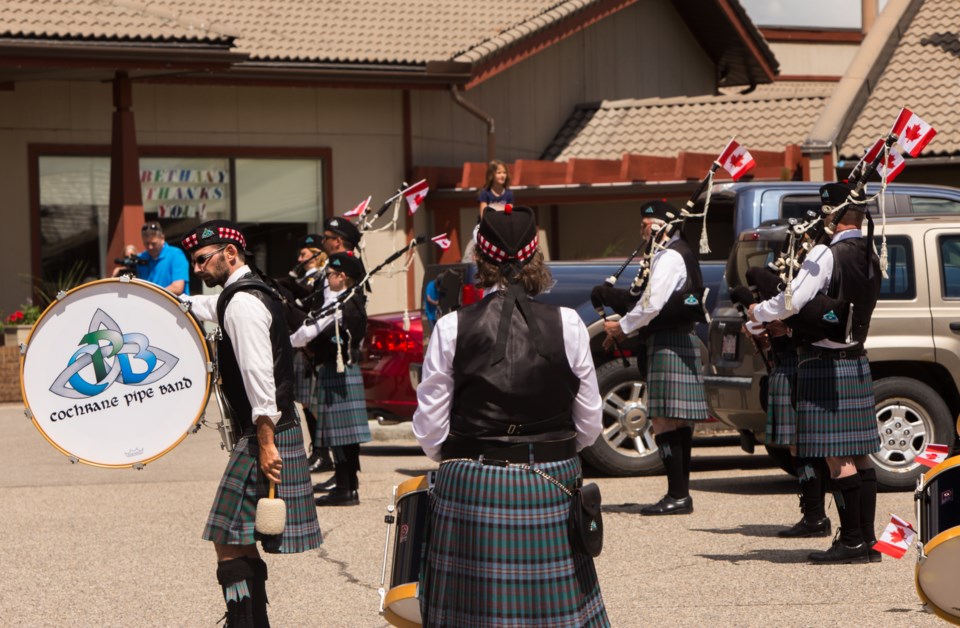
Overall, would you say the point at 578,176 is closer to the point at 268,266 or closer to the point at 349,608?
the point at 268,266

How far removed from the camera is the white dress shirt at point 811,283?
301 inches

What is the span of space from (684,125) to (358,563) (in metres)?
15.7

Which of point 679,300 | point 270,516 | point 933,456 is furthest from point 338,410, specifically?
point 933,456

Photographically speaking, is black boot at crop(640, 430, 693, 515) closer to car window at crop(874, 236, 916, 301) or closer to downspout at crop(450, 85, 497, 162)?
car window at crop(874, 236, 916, 301)

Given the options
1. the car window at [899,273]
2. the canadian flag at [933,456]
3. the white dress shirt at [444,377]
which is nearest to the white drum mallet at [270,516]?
the white dress shirt at [444,377]

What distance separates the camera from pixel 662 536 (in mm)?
8688

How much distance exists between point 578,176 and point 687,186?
1.35 metres

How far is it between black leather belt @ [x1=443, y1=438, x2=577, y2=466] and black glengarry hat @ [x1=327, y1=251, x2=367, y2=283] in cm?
494

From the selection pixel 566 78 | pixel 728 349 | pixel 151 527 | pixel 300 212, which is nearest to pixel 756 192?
pixel 728 349

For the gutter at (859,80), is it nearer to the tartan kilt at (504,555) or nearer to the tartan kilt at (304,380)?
the tartan kilt at (304,380)

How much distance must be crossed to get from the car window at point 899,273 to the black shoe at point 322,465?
4.19m

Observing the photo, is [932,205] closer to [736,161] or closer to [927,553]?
[736,161]

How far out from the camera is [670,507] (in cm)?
934

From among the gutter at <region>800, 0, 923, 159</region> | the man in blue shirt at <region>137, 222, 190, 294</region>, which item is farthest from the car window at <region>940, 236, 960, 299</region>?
the gutter at <region>800, 0, 923, 159</region>
